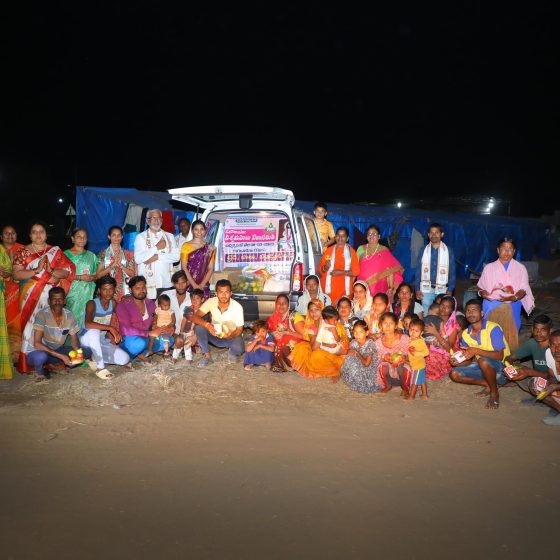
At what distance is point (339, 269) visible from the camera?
7.16m

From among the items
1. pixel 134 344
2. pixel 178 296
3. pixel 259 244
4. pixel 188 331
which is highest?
pixel 259 244

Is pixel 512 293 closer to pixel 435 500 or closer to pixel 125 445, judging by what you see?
pixel 435 500

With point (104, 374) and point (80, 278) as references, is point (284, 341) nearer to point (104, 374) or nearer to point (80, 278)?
point (104, 374)

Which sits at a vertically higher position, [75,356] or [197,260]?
[197,260]

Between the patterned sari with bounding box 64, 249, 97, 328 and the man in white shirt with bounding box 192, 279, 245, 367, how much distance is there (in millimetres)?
1377

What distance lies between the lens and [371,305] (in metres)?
6.57

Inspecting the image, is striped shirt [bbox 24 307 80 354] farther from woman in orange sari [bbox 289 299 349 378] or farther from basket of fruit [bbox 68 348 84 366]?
woman in orange sari [bbox 289 299 349 378]

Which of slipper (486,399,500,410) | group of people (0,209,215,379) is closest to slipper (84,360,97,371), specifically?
group of people (0,209,215,379)

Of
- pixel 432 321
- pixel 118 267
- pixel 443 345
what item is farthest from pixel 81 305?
pixel 443 345

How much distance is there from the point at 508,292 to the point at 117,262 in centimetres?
484

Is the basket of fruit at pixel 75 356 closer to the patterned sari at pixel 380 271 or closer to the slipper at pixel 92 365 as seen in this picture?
the slipper at pixel 92 365

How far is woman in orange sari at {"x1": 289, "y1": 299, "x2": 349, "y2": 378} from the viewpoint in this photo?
5863mm

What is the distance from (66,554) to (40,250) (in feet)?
14.4

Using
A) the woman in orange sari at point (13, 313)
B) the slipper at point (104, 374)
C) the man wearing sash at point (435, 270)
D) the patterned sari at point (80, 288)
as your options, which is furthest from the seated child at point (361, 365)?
the woman in orange sari at point (13, 313)
